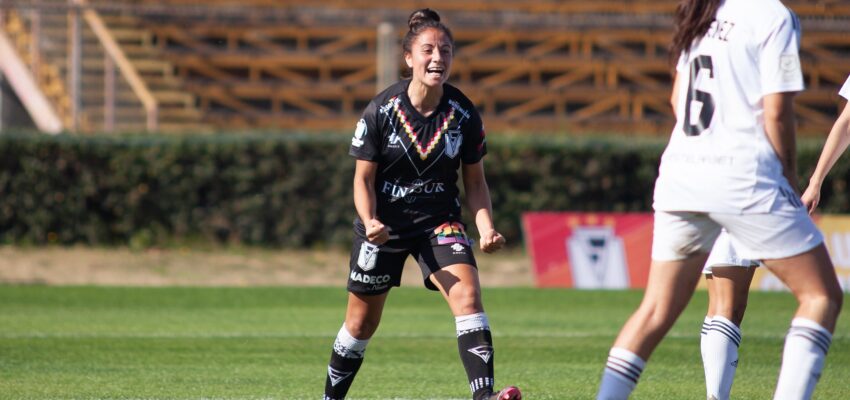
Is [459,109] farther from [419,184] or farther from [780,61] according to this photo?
[780,61]

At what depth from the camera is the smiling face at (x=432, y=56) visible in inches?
230

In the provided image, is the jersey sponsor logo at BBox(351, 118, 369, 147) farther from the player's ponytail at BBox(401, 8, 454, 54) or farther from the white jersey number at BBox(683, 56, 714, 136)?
the white jersey number at BBox(683, 56, 714, 136)

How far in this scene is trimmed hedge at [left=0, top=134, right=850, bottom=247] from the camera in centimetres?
1747

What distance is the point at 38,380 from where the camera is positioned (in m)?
7.78

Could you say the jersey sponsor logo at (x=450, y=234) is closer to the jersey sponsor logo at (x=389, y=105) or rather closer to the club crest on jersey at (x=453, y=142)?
the club crest on jersey at (x=453, y=142)

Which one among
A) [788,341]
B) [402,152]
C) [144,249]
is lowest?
[144,249]

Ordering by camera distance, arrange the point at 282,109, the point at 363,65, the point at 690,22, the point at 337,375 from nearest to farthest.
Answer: the point at 690,22 < the point at 337,375 < the point at 282,109 < the point at 363,65

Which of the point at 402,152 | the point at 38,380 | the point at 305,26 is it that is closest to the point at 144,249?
the point at 305,26

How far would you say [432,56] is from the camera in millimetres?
5840

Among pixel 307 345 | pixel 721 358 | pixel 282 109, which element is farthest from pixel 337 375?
pixel 282 109

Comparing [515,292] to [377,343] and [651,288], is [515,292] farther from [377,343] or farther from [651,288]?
[651,288]

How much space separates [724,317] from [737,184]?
5.92 ft

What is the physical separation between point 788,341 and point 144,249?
14.3 m

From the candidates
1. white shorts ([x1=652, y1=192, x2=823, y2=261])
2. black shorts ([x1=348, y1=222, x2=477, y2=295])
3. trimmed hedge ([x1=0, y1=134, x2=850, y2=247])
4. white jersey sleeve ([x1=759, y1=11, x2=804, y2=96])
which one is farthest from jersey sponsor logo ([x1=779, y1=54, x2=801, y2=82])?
trimmed hedge ([x1=0, y1=134, x2=850, y2=247])
